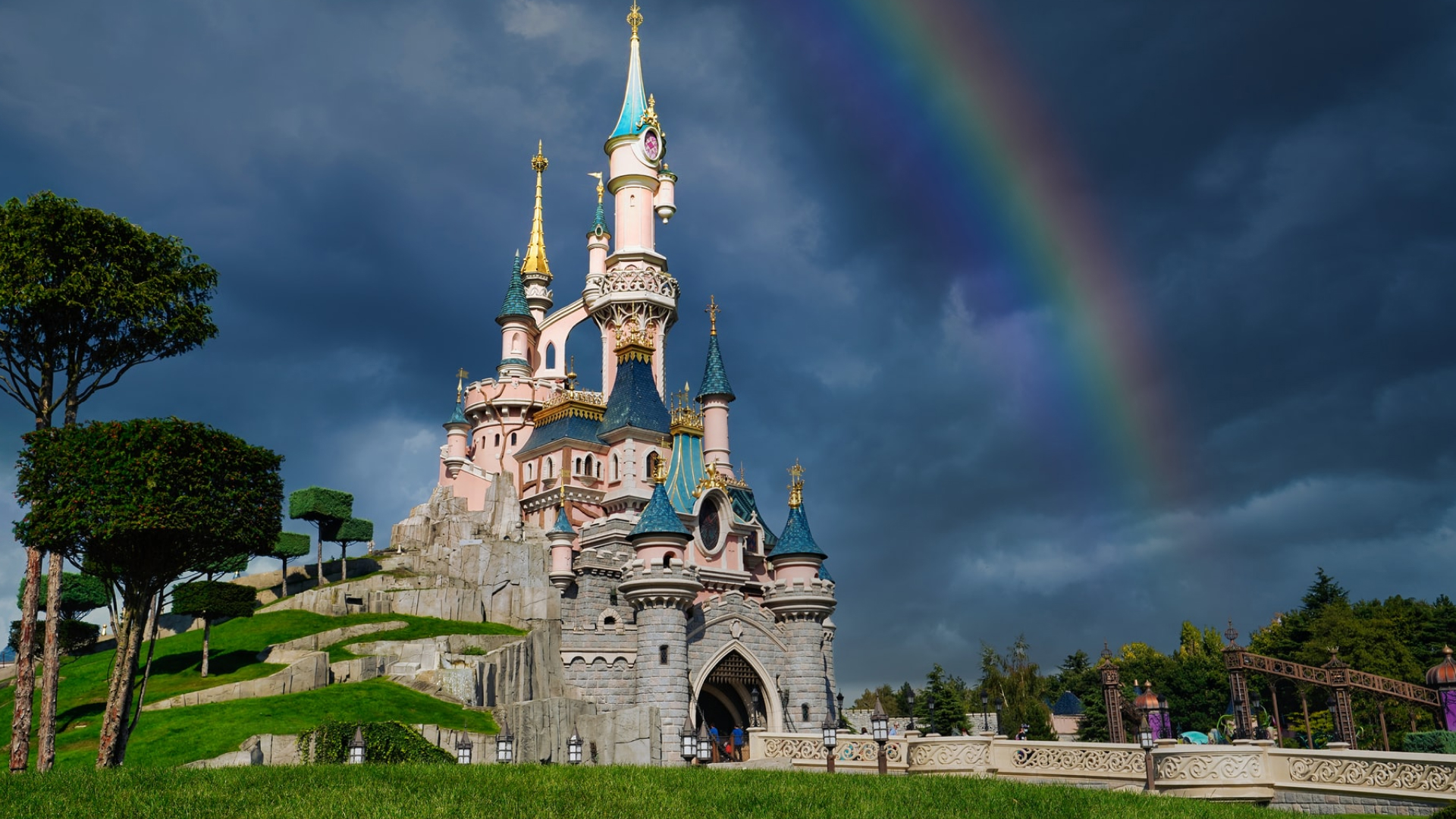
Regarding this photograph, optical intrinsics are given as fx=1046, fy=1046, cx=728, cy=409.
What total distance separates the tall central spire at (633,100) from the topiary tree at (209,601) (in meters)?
31.7

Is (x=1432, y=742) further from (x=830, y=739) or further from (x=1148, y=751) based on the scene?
(x=830, y=739)

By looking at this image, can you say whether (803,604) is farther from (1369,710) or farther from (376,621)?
(1369,710)

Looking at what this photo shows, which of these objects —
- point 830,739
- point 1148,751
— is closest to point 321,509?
point 830,739

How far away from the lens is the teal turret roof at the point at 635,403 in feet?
162

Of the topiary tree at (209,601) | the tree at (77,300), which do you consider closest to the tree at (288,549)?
the topiary tree at (209,601)

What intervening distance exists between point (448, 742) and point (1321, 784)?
23.1 meters

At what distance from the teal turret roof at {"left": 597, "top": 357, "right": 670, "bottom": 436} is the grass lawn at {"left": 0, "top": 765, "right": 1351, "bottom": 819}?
3080cm

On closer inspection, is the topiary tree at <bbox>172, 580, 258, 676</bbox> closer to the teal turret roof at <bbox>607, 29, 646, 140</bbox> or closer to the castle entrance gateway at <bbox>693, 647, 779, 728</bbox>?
the castle entrance gateway at <bbox>693, 647, 779, 728</bbox>

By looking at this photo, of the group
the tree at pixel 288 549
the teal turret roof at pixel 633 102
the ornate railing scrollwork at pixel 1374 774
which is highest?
the teal turret roof at pixel 633 102

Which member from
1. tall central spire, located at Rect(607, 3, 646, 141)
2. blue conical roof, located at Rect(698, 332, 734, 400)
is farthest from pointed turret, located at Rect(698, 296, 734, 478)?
tall central spire, located at Rect(607, 3, 646, 141)

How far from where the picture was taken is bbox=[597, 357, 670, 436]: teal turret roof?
4941 centimetres

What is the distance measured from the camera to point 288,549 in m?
57.7

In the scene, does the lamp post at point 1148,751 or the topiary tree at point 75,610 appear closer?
the lamp post at point 1148,751

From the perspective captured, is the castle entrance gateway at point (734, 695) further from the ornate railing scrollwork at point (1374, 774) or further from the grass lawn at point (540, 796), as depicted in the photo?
the ornate railing scrollwork at point (1374, 774)
